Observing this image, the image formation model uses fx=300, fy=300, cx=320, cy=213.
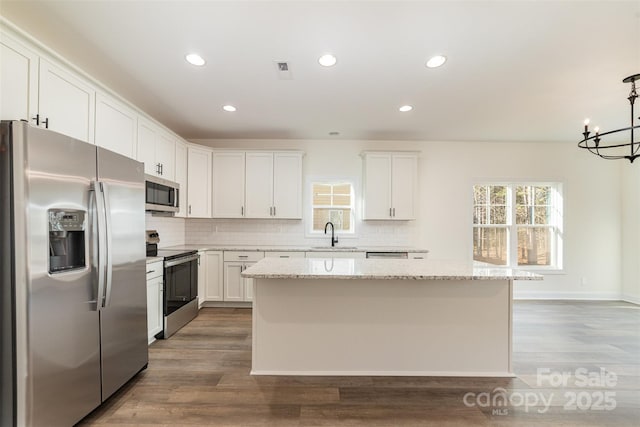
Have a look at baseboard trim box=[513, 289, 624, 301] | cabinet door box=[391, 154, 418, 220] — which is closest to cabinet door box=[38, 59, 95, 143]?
cabinet door box=[391, 154, 418, 220]

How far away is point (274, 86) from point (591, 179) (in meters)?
5.58

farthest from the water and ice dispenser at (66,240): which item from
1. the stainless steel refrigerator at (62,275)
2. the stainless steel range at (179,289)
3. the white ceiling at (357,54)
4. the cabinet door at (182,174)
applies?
the cabinet door at (182,174)

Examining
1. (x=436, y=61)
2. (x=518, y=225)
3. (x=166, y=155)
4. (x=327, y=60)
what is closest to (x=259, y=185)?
(x=166, y=155)

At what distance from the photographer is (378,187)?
478 cm

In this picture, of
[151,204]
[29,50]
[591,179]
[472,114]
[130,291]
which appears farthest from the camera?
[591,179]

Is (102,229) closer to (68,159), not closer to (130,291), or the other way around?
(68,159)

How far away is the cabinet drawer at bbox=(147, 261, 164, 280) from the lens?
3.04m

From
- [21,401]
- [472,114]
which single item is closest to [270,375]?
[21,401]

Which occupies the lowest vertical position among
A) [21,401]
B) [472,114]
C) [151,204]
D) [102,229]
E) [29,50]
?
[21,401]

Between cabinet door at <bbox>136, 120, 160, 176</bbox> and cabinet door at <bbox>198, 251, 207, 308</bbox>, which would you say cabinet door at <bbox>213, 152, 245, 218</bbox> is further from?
cabinet door at <bbox>136, 120, 160, 176</bbox>

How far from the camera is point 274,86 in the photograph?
10.1 ft

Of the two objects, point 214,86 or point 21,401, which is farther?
point 214,86

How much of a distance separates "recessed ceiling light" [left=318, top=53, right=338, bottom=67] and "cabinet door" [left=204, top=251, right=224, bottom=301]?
3.07 metres

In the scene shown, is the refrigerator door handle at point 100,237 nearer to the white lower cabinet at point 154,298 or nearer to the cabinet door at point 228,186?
the white lower cabinet at point 154,298
